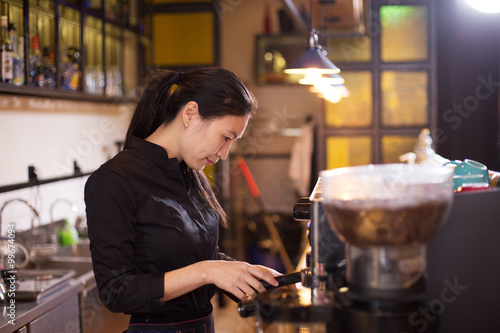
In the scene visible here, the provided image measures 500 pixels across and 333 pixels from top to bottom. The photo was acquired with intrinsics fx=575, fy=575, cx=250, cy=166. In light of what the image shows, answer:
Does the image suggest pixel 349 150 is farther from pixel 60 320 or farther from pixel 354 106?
pixel 60 320

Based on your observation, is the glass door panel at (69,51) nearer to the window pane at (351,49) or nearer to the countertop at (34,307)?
the countertop at (34,307)

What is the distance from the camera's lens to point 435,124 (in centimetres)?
499

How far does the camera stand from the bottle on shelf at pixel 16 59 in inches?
106

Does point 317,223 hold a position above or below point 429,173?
below

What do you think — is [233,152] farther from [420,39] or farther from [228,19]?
[420,39]

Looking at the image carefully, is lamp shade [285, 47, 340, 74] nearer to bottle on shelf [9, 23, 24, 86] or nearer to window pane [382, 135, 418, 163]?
bottle on shelf [9, 23, 24, 86]

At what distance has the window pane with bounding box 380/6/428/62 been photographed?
5.09 meters

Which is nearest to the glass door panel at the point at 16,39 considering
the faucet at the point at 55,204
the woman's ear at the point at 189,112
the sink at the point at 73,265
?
the faucet at the point at 55,204

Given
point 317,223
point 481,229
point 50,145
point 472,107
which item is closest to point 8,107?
point 50,145

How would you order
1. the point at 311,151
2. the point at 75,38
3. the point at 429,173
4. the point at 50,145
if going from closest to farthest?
1. the point at 429,173
2. the point at 50,145
3. the point at 75,38
4. the point at 311,151

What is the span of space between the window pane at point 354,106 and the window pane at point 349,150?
5.0 inches

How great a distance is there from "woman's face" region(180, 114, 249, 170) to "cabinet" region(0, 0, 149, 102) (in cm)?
132

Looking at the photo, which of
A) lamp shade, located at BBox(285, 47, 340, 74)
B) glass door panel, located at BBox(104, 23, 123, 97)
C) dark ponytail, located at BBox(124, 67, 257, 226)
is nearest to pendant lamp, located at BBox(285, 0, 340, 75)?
lamp shade, located at BBox(285, 47, 340, 74)

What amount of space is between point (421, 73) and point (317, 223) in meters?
4.22
